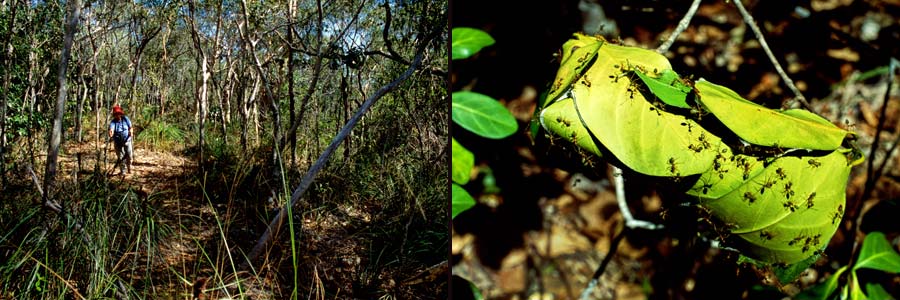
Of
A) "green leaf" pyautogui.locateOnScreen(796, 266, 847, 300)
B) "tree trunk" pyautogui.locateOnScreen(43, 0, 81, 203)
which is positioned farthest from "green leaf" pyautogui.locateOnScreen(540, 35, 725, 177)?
"tree trunk" pyautogui.locateOnScreen(43, 0, 81, 203)

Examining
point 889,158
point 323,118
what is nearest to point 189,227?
point 323,118

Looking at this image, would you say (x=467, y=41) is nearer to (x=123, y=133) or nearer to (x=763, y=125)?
(x=763, y=125)

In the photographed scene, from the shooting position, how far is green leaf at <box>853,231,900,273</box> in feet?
1.81

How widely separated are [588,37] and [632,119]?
0.12 metres

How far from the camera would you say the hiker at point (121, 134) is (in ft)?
3.43

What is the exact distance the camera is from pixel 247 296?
1202mm

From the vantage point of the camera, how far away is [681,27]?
1.82 ft

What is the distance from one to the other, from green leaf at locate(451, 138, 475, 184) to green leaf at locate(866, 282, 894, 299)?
0.40 m

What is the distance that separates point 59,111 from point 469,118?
34.0 inches

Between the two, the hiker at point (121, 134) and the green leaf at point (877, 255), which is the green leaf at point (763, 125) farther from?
the hiker at point (121, 134)

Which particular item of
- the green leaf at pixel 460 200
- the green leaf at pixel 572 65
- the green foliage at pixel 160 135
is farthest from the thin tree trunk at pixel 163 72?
the green leaf at pixel 572 65

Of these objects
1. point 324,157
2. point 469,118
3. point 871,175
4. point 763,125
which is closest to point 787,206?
point 763,125

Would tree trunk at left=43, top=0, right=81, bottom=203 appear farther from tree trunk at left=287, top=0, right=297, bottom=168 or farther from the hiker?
tree trunk at left=287, top=0, right=297, bottom=168

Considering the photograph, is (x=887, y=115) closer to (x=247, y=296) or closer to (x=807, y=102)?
(x=807, y=102)
